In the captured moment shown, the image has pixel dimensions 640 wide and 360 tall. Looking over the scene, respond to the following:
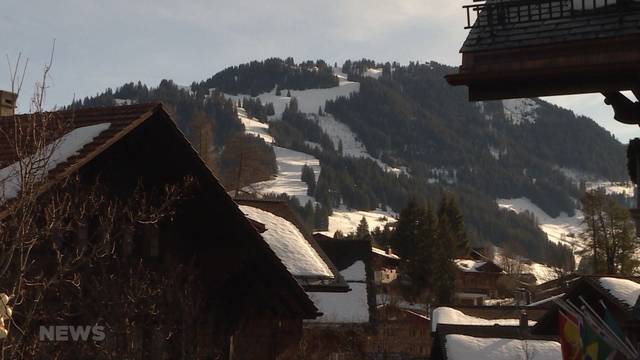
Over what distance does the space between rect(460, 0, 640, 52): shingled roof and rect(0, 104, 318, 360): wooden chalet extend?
17.7 ft

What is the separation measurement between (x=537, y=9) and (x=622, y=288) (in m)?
13.8

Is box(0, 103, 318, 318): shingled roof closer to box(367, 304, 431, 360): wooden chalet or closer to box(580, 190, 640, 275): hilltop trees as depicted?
box(367, 304, 431, 360): wooden chalet

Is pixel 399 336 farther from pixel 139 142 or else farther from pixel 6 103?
pixel 139 142

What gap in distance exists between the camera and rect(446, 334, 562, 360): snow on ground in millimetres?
24203

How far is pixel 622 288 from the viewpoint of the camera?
22781 millimetres

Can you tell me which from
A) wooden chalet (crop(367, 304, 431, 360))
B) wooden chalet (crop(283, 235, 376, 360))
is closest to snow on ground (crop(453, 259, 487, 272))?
wooden chalet (crop(367, 304, 431, 360))

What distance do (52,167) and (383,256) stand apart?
87.8 m

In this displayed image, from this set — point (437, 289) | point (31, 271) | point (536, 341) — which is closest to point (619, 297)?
point (536, 341)

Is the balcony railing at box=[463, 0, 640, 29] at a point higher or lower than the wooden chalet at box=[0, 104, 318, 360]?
higher

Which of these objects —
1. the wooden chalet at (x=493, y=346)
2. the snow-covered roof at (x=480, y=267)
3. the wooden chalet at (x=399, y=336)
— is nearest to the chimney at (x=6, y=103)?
the wooden chalet at (x=493, y=346)

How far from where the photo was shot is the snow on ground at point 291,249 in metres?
21.0

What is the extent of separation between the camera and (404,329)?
62500 mm

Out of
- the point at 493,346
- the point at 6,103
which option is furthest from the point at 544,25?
the point at 493,346

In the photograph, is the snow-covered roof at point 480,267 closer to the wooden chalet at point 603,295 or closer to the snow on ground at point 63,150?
the wooden chalet at point 603,295
